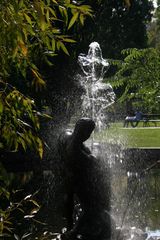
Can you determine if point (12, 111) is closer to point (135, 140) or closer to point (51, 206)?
point (51, 206)

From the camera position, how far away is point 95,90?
1828 cm

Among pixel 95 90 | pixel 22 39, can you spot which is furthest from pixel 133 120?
pixel 22 39

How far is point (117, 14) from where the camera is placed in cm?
5066

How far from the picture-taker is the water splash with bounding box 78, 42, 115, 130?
57.2ft

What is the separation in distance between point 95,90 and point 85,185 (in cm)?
1233

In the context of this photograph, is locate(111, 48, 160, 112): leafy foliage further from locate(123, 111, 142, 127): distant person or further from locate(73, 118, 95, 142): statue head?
locate(123, 111, 142, 127): distant person

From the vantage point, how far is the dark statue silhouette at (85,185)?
231 inches

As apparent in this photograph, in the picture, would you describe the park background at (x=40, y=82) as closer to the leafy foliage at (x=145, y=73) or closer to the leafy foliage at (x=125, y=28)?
the leafy foliage at (x=145, y=73)

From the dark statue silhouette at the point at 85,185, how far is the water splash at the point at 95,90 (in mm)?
8909

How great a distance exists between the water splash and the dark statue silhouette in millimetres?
8909

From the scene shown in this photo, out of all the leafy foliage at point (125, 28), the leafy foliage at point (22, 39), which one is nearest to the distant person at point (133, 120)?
the leafy foliage at point (125, 28)

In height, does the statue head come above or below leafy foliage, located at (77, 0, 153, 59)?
below

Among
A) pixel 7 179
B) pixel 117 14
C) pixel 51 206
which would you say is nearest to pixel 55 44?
pixel 7 179

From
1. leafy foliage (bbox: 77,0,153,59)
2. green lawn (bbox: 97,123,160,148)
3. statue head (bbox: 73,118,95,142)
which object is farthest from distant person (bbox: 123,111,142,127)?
statue head (bbox: 73,118,95,142)
